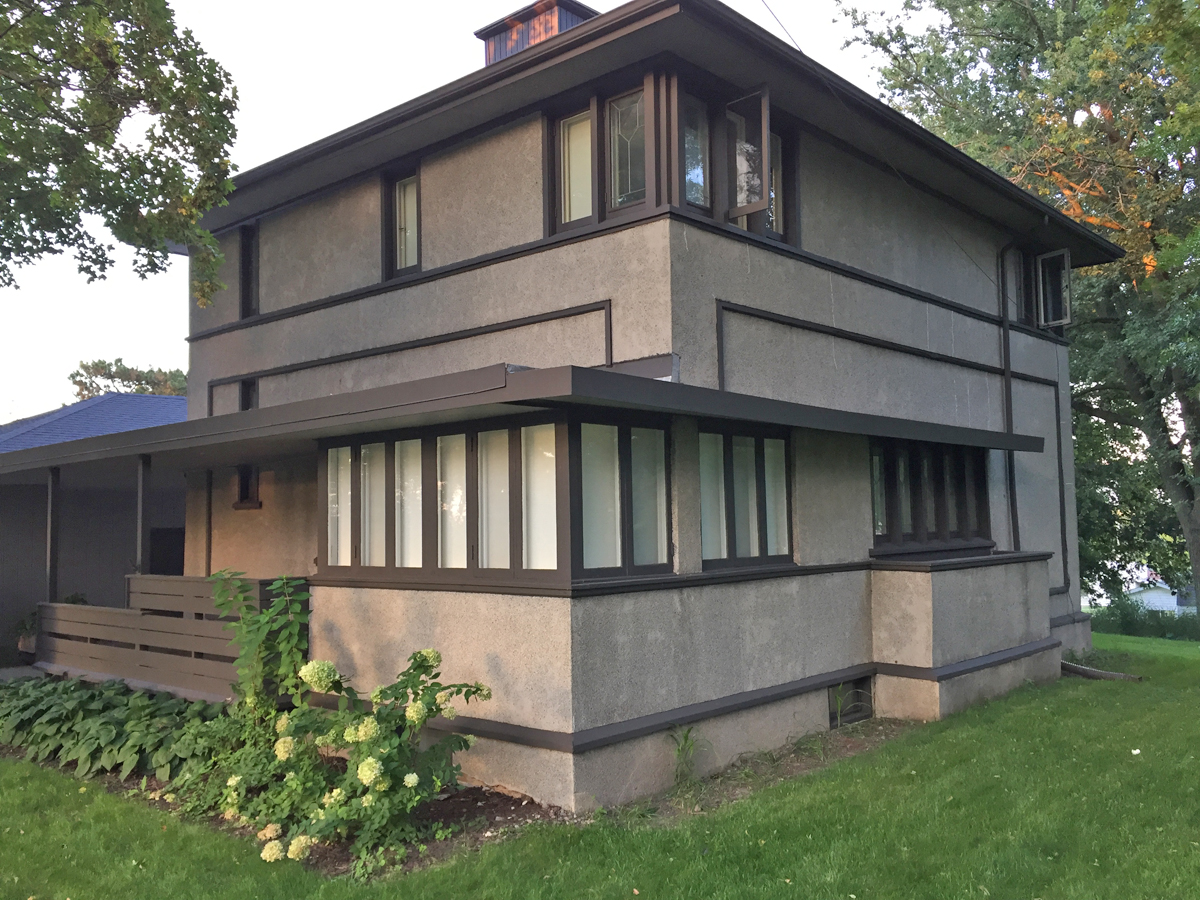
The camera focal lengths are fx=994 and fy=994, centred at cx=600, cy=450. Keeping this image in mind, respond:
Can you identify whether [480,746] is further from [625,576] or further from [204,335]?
[204,335]

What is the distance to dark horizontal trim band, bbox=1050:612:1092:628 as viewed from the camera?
1412cm

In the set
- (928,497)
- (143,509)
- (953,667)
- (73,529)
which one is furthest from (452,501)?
(73,529)

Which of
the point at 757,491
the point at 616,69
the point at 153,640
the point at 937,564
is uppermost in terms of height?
the point at 616,69

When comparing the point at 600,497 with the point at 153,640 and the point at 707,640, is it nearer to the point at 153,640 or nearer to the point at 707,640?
the point at 707,640

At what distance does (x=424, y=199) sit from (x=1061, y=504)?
10500 mm

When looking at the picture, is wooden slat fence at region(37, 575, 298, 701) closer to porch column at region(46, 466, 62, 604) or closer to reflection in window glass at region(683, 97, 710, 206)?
porch column at region(46, 466, 62, 604)

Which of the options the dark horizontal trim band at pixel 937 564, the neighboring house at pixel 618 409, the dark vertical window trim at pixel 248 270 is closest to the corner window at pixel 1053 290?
the neighboring house at pixel 618 409

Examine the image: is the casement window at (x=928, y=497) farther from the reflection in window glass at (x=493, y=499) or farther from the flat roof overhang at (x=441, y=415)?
the reflection in window glass at (x=493, y=499)

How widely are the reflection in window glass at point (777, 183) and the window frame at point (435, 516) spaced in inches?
151

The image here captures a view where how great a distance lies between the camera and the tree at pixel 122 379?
53.4 meters

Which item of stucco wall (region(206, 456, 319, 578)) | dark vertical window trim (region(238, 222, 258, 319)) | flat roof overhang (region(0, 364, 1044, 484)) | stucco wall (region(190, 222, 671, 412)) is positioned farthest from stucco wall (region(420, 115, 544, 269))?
dark vertical window trim (region(238, 222, 258, 319))

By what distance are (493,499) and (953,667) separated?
5.25 meters

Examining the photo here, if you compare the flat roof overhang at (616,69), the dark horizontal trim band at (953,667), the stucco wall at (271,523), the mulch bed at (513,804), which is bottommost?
the mulch bed at (513,804)

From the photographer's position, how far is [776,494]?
373 inches
